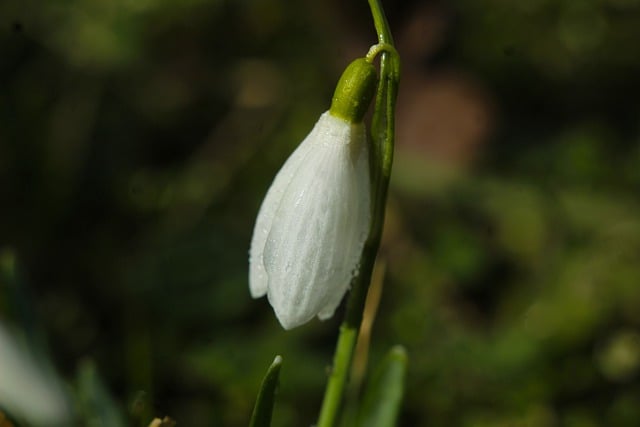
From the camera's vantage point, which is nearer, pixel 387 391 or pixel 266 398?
pixel 266 398

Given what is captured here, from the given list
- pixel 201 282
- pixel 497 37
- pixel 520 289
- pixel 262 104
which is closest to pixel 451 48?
pixel 497 37

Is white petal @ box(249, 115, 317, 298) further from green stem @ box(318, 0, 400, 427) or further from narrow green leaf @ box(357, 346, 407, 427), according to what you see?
narrow green leaf @ box(357, 346, 407, 427)

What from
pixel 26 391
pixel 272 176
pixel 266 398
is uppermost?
pixel 272 176

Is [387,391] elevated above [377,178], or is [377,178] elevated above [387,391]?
[377,178]

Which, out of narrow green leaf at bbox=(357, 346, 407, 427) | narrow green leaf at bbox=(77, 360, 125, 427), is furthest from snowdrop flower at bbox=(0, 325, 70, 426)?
narrow green leaf at bbox=(357, 346, 407, 427)

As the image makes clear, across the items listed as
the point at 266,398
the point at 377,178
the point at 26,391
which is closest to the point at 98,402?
the point at 26,391

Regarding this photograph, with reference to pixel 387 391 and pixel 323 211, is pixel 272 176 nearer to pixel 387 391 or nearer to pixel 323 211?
pixel 387 391

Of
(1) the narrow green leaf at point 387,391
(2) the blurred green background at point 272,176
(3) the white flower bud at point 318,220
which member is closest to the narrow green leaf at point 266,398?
(3) the white flower bud at point 318,220
